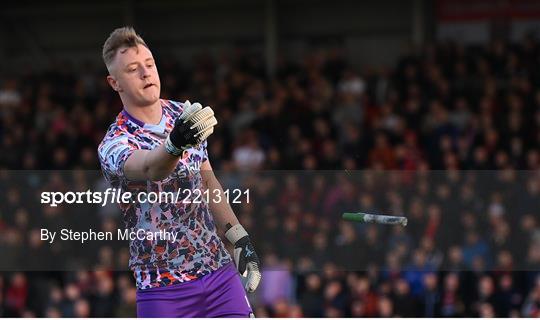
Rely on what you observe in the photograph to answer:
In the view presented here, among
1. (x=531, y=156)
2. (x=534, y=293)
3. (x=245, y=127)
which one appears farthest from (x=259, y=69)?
(x=534, y=293)

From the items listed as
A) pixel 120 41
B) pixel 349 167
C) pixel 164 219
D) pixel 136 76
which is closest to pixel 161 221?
pixel 164 219

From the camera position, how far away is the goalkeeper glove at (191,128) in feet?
15.1

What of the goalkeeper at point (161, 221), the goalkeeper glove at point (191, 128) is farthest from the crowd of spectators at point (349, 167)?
the goalkeeper glove at point (191, 128)

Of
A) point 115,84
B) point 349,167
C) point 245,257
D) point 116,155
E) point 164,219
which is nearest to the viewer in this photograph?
point 116,155

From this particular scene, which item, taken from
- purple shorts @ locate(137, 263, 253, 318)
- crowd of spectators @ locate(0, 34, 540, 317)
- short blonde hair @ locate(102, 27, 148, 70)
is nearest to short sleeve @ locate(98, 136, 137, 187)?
short blonde hair @ locate(102, 27, 148, 70)

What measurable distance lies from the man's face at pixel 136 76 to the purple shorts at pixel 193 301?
81cm

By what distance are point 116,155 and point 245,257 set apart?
83 cm

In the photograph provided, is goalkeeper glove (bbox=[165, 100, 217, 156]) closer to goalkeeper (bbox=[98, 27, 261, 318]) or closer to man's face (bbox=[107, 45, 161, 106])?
goalkeeper (bbox=[98, 27, 261, 318])

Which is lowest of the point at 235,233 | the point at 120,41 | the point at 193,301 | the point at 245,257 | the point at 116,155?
the point at 193,301

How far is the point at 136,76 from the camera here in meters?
5.14

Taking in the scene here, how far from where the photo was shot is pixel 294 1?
1886 centimetres

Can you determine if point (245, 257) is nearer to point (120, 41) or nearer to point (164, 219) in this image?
point (164, 219)

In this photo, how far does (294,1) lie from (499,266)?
10726 mm

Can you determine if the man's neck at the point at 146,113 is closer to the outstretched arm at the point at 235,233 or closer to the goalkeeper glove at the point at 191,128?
the outstretched arm at the point at 235,233
